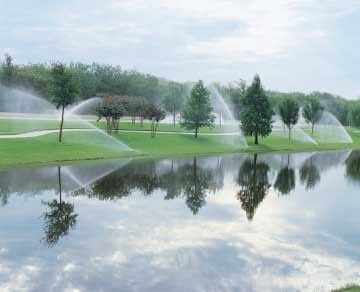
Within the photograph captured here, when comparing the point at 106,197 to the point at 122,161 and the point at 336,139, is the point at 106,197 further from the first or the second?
the point at 336,139

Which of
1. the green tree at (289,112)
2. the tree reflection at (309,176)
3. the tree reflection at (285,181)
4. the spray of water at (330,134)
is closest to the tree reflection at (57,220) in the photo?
the tree reflection at (285,181)

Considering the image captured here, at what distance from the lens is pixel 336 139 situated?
85.7 meters

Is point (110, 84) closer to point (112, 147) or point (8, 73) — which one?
point (8, 73)

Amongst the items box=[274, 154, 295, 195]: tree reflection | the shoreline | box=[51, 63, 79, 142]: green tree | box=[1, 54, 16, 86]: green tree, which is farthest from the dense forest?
box=[274, 154, 295, 195]: tree reflection

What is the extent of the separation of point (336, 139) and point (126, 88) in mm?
48531

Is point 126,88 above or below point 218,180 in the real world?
above

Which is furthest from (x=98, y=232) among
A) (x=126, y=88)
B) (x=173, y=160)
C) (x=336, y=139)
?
(x=126, y=88)

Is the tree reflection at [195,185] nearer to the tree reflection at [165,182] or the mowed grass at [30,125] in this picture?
the tree reflection at [165,182]

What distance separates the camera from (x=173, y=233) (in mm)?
15484

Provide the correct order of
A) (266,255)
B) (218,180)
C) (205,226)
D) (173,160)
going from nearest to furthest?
(266,255) → (205,226) → (218,180) → (173,160)

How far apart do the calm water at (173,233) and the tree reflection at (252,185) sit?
123 millimetres

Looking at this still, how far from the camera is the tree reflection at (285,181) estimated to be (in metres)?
26.4

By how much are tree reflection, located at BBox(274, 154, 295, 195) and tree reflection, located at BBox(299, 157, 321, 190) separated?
76 cm

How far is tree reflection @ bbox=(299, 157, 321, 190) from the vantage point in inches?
1141
